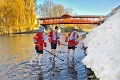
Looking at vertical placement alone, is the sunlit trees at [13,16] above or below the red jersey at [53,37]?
above

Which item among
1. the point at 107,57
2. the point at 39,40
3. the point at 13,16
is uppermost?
the point at 13,16

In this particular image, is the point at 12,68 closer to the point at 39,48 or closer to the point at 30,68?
the point at 30,68

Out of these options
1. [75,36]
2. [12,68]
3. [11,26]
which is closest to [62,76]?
[12,68]

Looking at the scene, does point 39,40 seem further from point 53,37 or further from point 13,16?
point 13,16

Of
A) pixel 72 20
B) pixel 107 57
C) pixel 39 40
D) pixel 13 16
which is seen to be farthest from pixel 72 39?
pixel 72 20

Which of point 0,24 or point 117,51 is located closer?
point 117,51

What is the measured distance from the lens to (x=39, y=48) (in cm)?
1230

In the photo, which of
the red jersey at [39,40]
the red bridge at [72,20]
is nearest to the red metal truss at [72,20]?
the red bridge at [72,20]

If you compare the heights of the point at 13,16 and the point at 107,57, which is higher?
the point at 13,16

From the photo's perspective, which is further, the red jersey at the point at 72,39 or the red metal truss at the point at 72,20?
the red metal truss at the point at 72,20

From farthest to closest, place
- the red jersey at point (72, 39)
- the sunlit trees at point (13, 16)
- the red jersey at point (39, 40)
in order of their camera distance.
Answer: the sunlit trees at point (13, 16), the red jersey at point (72, 39), the red jersey at point (39, 40)

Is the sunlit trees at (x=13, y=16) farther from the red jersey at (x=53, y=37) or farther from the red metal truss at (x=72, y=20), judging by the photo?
the red jersey at (x=53, y=37)

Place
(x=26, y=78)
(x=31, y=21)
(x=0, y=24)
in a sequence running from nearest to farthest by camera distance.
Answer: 1. (x=26, y=78)
2. (x=0, y=24)
3. (x=31, y=21)

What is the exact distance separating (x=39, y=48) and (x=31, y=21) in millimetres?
48814
